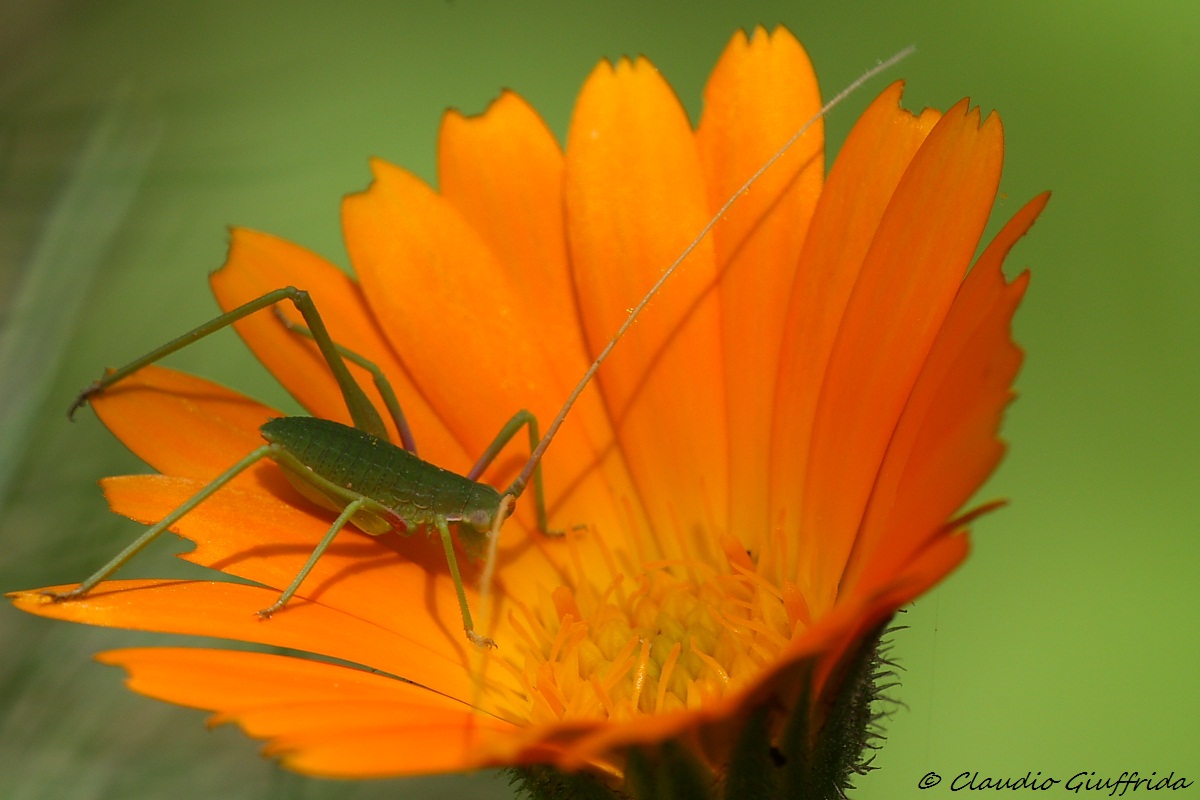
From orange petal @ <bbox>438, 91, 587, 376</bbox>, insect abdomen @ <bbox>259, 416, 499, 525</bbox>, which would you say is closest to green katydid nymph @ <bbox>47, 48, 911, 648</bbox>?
insect abdomen @ <bbox>259, 416, 499, 525</bbox>

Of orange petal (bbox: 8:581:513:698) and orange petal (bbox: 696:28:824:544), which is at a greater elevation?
orange petal (bbox: 696:28:824:544)

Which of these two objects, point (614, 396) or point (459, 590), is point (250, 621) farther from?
point (614, 396)

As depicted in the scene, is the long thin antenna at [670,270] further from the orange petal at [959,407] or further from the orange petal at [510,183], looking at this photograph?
the orange petal at [959,407]

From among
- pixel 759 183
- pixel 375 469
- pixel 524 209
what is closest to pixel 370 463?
pixel 375 469

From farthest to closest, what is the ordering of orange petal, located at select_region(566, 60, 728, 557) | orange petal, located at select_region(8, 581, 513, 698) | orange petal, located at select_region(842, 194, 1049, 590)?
orange petal, located at select_region(566, 60, 728, 557) → orange petal, located at select_region(8, 581, 513, 698) → orange petal, located at select_region(842, 194, 1049, 590)

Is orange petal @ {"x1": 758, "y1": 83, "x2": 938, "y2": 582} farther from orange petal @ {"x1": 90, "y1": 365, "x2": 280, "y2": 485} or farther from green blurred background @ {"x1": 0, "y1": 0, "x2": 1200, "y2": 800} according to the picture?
orange petal @ {"x1": 90, "y1": 365, "x2": 280, "y2": 485}
